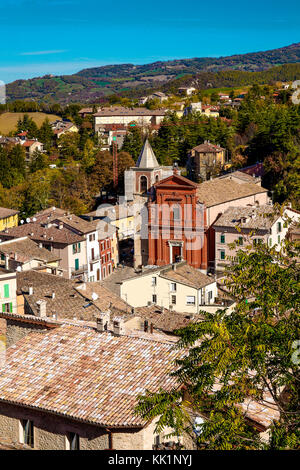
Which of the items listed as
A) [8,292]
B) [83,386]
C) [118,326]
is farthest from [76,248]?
[83,386]

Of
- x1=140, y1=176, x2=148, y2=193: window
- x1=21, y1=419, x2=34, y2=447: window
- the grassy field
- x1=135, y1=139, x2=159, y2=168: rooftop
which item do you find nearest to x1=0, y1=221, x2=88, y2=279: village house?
x1=140, y1=176, x2=148, y2=193: window

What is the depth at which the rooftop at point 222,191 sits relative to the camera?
4775cm

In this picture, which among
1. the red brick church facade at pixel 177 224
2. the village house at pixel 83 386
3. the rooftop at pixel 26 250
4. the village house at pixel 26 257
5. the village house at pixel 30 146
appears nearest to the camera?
the village house at pixel 83 386

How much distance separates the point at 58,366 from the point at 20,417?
149cm

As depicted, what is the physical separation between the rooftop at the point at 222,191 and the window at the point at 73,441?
35.0 m

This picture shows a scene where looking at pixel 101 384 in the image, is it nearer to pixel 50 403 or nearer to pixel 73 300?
pixel 50 403

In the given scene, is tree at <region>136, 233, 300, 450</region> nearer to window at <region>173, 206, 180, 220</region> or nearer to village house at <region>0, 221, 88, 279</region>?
village house at <region>0, 221, 88, 279</region>

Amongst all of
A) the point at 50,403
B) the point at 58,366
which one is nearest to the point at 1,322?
A: the point at 58,366

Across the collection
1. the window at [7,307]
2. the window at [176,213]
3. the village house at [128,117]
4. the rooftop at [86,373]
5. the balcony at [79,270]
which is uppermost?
the village house at [128,117]

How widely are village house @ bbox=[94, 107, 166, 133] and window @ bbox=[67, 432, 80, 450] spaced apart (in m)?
96.5

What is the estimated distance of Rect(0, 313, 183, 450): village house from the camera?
485 inches

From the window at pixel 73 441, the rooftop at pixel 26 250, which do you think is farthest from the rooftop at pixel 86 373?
the rooftop at pixel 26 250

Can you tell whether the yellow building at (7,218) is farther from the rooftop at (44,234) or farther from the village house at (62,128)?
the village house at (62,128)

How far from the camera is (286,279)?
11141 mm
